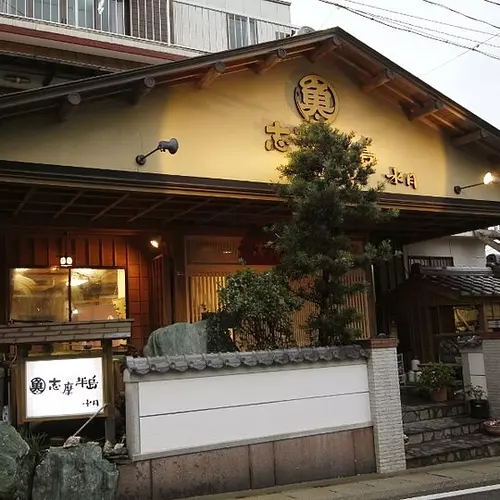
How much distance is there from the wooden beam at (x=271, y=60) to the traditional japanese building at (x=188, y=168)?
28 mm

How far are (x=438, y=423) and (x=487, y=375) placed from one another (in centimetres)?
171

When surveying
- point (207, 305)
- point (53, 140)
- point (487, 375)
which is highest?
point (53, 140)

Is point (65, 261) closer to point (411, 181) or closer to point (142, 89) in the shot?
point (142, 89)

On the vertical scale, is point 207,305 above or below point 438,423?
above

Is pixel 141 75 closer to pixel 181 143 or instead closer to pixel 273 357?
pixel 181 143

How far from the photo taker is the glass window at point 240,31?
58.9 ft

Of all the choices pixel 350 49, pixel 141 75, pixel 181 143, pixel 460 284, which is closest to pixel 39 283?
pixel 181 143

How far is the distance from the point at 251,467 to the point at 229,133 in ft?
21.5

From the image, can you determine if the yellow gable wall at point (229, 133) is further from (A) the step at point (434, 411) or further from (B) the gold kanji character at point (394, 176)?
(A) the step at point (434, 411)

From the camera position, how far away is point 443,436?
37.1 ft

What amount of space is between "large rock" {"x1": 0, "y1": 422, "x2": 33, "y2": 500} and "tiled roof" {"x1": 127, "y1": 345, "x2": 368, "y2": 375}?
1549 millimetres

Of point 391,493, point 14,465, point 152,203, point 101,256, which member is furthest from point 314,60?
point 14,465

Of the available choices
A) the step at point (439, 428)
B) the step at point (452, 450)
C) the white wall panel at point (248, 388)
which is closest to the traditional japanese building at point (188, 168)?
the white wall panel at point (248, 388)

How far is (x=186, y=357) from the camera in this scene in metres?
8.29
